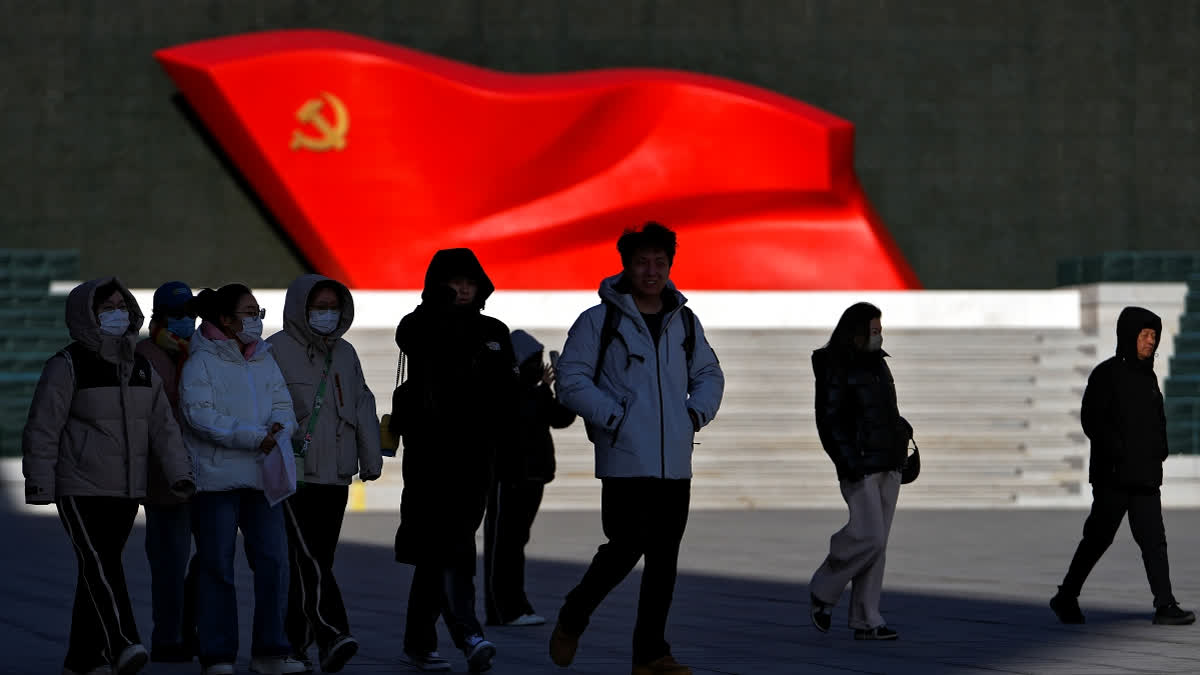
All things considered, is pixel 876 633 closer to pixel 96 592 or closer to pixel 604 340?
pixel 604 340

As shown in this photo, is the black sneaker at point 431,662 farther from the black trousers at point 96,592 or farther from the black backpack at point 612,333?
the black backpack at point 612,333

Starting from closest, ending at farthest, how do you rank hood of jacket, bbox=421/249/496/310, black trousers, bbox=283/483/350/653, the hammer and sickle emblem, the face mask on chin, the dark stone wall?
black trousers, bbox=283/483/350/653 < hood of jacket, bbox=421/249/496/310 < the face mask on chin < the hammer and sickle emblem < the dark stone wall

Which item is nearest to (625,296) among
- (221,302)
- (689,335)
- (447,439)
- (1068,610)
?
(689,335)

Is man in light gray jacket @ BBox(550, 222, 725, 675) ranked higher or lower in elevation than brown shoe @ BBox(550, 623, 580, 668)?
higher

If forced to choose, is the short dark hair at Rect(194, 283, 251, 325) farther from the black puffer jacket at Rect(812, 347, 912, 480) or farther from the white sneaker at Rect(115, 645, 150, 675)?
the black puffer jacket at Rect(812, 347, 912, 480)

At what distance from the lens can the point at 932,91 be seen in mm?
25422

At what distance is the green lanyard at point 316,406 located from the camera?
752 centimetres

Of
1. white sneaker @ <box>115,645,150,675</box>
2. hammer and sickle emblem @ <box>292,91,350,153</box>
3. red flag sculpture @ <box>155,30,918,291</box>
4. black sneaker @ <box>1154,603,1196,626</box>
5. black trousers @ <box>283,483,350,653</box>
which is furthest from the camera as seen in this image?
red flag sculpture @ <box>155,30,918,291</box>

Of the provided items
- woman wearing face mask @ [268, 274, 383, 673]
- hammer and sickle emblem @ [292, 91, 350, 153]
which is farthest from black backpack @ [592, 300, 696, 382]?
hammer and sickle emblem @ [292, 91, 350, 153]

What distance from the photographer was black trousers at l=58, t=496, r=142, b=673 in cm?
700

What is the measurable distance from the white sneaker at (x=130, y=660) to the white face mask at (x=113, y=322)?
1.16 m

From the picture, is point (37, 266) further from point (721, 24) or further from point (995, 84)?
point (995, 84)

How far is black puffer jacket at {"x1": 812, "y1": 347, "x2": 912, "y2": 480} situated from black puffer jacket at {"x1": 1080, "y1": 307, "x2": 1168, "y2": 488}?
1.28m

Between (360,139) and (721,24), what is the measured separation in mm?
5675
